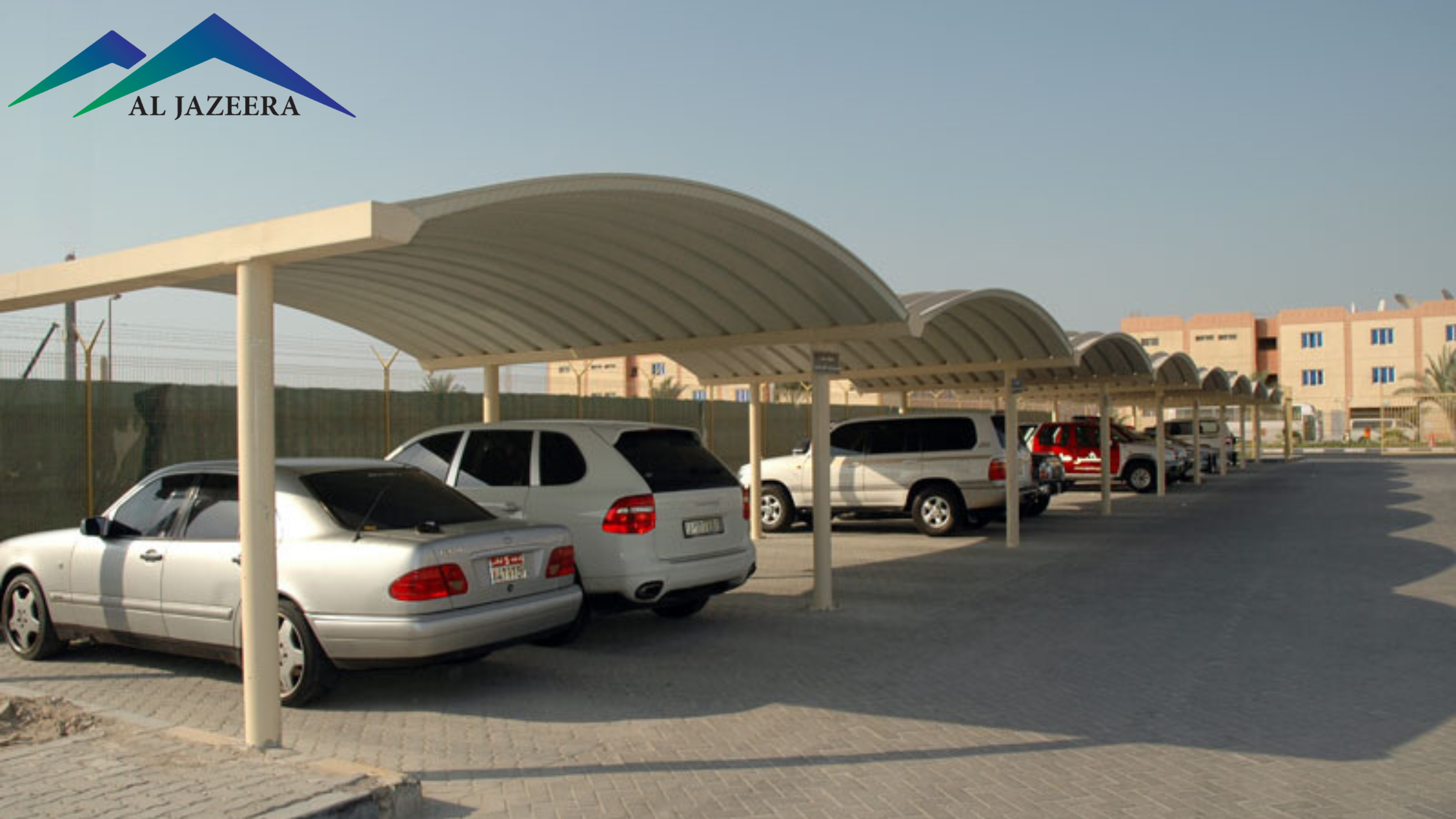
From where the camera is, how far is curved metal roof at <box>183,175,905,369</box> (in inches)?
290

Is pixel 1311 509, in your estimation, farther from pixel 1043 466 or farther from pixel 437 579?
pixel 437 579

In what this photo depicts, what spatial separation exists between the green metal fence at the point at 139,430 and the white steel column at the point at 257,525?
7.86m

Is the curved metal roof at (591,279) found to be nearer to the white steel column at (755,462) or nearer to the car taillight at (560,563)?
the car taillight at (560,563)

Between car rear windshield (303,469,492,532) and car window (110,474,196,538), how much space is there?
1009 millimetres

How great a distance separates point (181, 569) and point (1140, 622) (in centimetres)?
742

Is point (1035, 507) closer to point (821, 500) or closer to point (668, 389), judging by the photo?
point (821, 500)

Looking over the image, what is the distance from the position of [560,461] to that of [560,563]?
153 centimetres

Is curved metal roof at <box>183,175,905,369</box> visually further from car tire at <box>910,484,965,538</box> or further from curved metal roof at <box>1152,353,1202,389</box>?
curved metal roof at <box>1152,353,1202,389</box>

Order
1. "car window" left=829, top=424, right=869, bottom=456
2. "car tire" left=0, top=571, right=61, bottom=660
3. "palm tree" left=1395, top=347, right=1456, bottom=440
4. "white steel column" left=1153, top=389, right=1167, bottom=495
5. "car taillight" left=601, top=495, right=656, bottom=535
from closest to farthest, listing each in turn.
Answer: "car tire" left=0, top=571, right=61, bottom=660 < "car taillight" left=601, top=495, right=656, bottom=535 < "car window" left=829, top=424, right=869, bottom=456 < "white steel column" left=1153, top=389, right=1167, bottom=495 < "palm tree" left=1395, top=347, right=1456, bottom=440

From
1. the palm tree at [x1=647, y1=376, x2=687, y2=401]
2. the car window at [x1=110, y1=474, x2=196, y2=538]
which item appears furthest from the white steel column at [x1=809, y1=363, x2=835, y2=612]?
the palm tree at [x1=647, y1=376, x2=687, y2=401]

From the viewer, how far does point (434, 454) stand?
31.0ft

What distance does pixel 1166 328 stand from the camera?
78.7 m

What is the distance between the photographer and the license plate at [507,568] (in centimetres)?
666

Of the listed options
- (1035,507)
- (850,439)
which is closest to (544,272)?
(850,439)
